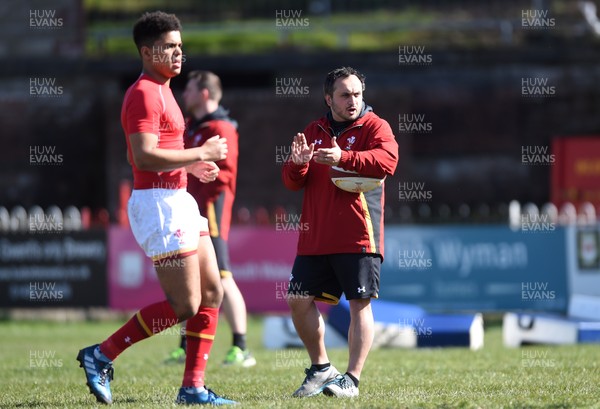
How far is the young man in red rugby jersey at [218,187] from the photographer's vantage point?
28.3 feet

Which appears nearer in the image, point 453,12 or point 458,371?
point 458,371

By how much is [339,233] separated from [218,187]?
8.27ft

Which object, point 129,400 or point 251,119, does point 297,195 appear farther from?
point 129,400

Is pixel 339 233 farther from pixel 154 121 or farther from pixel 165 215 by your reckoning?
pixel 154 121

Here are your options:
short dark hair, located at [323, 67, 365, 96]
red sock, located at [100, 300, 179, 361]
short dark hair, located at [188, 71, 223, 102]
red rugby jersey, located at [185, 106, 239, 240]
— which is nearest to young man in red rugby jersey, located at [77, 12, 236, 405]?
red sock, located at [100, 300, 179, 361]

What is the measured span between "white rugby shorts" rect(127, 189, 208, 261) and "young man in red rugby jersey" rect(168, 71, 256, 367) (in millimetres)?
2711

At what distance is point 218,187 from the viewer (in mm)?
8641

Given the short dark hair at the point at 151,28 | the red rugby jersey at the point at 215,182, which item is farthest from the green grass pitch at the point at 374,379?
the short dark hair at the point at 151,28

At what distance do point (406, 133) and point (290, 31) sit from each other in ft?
12.3

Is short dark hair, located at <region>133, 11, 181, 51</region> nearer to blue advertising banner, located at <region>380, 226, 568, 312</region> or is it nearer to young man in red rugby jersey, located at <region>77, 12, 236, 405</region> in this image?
young man in red rugby jersey, located at <region>77, 12, 236, 405</region>

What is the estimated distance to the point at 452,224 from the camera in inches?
589

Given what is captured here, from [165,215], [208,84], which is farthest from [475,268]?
[165,215]

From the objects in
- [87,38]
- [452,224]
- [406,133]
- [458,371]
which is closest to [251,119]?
[406,133]

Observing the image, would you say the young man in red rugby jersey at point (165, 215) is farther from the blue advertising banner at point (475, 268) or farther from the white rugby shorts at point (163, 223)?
the blue advertising banner at point (475, 268)
